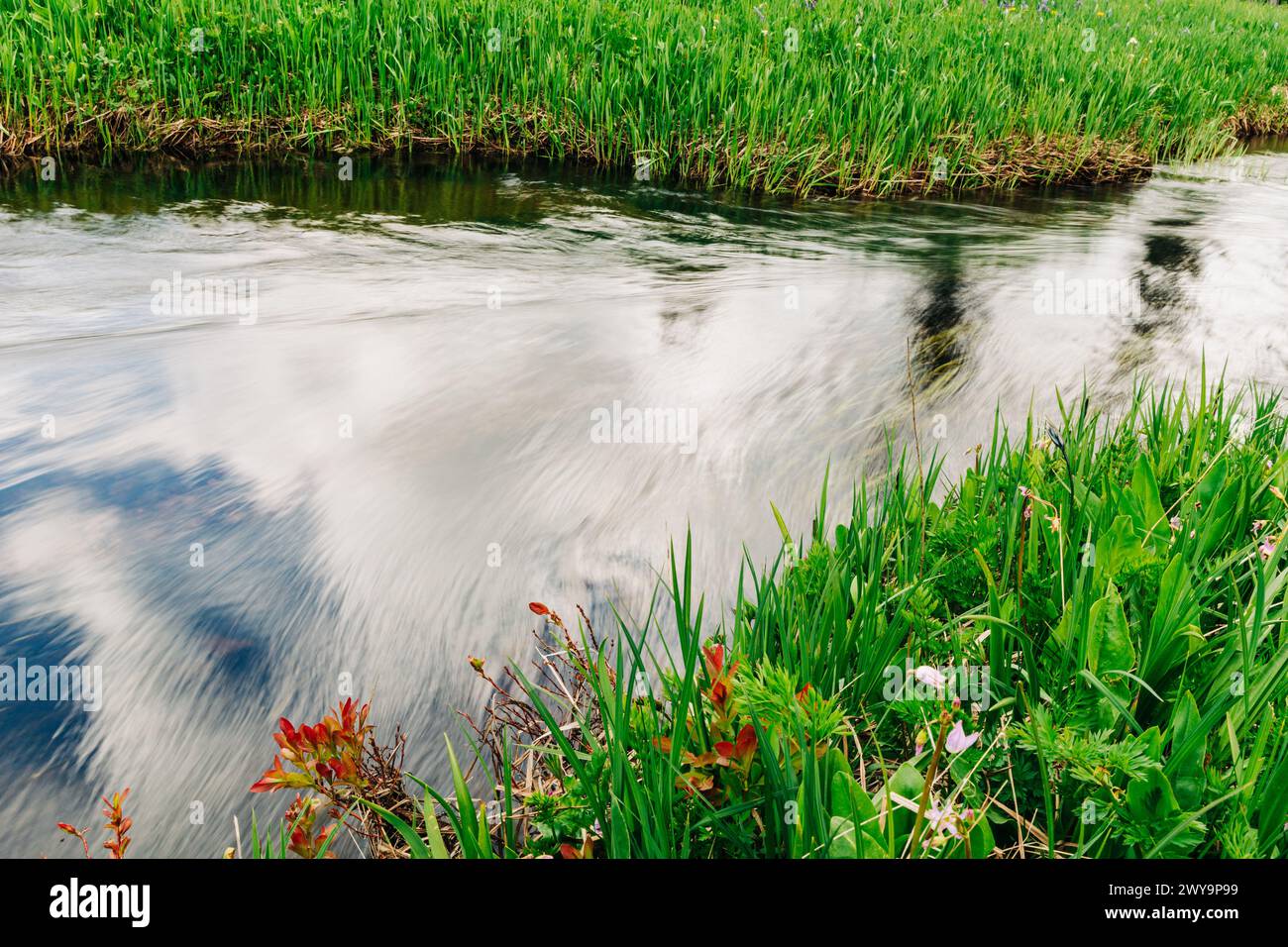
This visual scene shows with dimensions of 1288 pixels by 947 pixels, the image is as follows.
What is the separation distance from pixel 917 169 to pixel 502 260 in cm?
381

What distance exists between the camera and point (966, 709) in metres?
1.64

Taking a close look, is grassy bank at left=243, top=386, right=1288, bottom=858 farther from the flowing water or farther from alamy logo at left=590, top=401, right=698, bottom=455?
alamy logo at left=590, top=401, right=698, bottom=455

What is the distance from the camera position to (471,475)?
2998 mm

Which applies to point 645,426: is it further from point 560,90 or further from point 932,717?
point 560,90

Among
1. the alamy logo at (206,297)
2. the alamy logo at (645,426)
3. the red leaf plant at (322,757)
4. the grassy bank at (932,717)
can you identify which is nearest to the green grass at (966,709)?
the grassy bank at (932,717)

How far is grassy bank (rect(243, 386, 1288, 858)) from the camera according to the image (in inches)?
52.4

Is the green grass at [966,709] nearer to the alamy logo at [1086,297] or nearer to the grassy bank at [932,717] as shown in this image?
the grassy bank at [932,717]

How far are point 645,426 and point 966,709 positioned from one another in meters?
1.94

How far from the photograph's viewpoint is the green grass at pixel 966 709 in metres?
1.33
